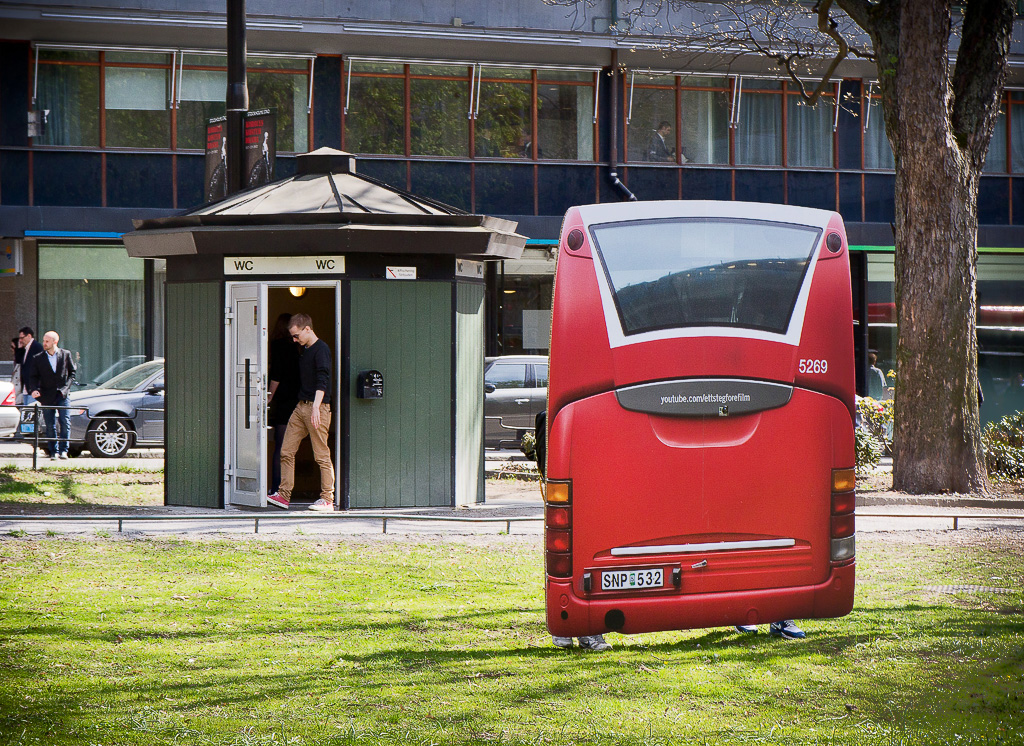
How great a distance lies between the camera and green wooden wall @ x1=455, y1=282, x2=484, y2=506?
12.7 meters

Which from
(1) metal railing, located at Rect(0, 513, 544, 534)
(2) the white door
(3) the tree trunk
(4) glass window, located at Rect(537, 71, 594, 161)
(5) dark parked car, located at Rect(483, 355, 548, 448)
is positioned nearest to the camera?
(1) metal railing, located at Rect(0, 513, 544, 534)

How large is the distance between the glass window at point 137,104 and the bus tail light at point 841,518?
2035 cm

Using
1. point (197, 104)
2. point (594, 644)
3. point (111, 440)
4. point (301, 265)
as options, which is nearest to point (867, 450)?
point (301, 265)

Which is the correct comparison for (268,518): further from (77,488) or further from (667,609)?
(667,609)

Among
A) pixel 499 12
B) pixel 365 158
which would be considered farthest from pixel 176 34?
pixel 499 12

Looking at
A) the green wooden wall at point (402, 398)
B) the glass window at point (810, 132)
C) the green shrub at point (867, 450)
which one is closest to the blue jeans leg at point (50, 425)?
the green wooden wall at point (402, 398)

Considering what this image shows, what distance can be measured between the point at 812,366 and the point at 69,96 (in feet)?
69.5

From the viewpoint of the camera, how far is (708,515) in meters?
6.21

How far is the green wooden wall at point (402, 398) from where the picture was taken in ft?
40.7

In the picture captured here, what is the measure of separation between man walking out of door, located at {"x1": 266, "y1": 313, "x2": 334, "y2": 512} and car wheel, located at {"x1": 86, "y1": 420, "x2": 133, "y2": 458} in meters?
7.01

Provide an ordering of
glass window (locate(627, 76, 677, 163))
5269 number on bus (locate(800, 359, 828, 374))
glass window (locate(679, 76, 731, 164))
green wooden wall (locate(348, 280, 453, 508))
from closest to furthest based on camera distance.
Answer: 5269 number on bus (locate(800, 359, 828, 374))
green wooden wall (locate(348, 280, 453, 508))
glass window (locate(627, 76, 677, 163))
glass window (locate(679, 76, 731, 164))

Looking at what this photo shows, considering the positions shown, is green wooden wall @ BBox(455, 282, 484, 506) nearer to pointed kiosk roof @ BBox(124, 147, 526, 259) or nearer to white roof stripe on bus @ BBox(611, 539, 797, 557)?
pointed kiosk roof @ BBox(124, 147, 526, 259)

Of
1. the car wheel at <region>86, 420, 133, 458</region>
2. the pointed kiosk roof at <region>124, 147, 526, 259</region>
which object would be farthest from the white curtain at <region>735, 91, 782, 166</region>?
the pointed kiosk roof at <region>124, 147, 526, 259</region>

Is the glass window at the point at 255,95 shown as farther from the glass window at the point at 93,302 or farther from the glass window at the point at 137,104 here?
the glass window at the point at 93,302
